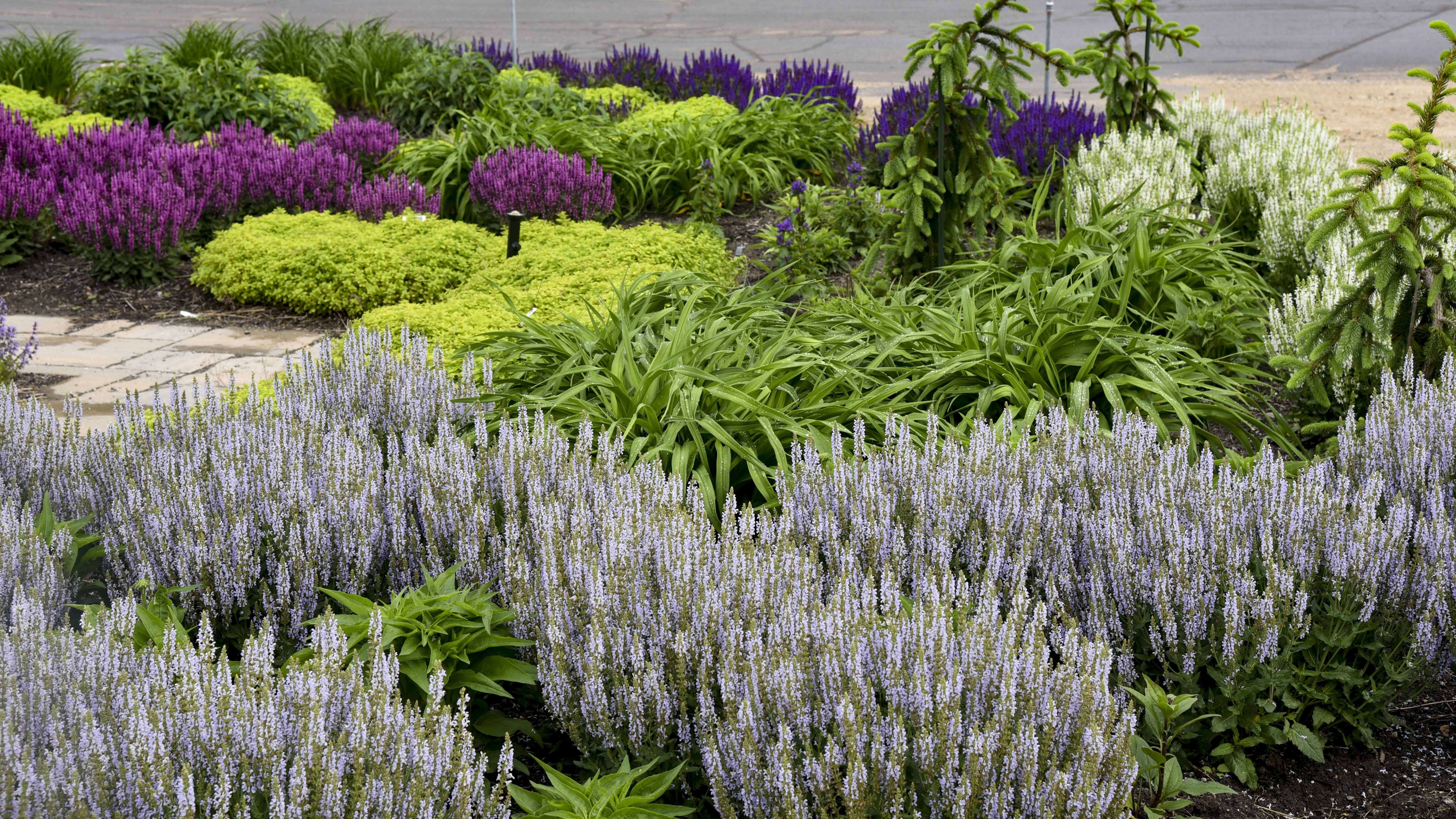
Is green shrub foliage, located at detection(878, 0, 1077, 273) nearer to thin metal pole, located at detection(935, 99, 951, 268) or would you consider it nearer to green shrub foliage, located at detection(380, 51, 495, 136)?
thin metal pole, located at detection(935, 99, 951, 268)

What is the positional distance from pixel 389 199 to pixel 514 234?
160 cm

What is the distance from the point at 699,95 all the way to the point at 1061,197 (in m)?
5.56

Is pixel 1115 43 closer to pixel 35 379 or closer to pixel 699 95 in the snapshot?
pixel 699 95

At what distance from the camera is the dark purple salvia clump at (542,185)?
8.44 meters

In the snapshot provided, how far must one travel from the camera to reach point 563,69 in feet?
43.2

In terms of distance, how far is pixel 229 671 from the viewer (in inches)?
96.2

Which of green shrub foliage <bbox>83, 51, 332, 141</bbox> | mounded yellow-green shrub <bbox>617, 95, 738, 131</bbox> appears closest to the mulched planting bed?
mounded yellow-green shrub <bbox>617, 95, 738, 131</bbox>

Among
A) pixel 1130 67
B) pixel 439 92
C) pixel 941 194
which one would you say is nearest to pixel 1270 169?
pixel 1130 67

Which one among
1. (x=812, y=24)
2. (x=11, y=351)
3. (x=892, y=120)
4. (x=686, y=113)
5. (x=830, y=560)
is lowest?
(x=830, y=560)

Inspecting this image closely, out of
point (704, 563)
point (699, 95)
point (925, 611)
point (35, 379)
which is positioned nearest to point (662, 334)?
point (704, 563)

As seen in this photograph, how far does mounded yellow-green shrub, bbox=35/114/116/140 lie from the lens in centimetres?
944

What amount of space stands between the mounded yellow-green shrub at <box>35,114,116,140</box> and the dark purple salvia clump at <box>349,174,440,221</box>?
7.92 ft

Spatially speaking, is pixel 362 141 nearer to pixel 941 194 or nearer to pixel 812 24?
pixel 941 194

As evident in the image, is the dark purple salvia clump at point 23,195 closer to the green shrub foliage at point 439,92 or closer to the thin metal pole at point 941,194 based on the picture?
the green shrub foliage at point 439,92
